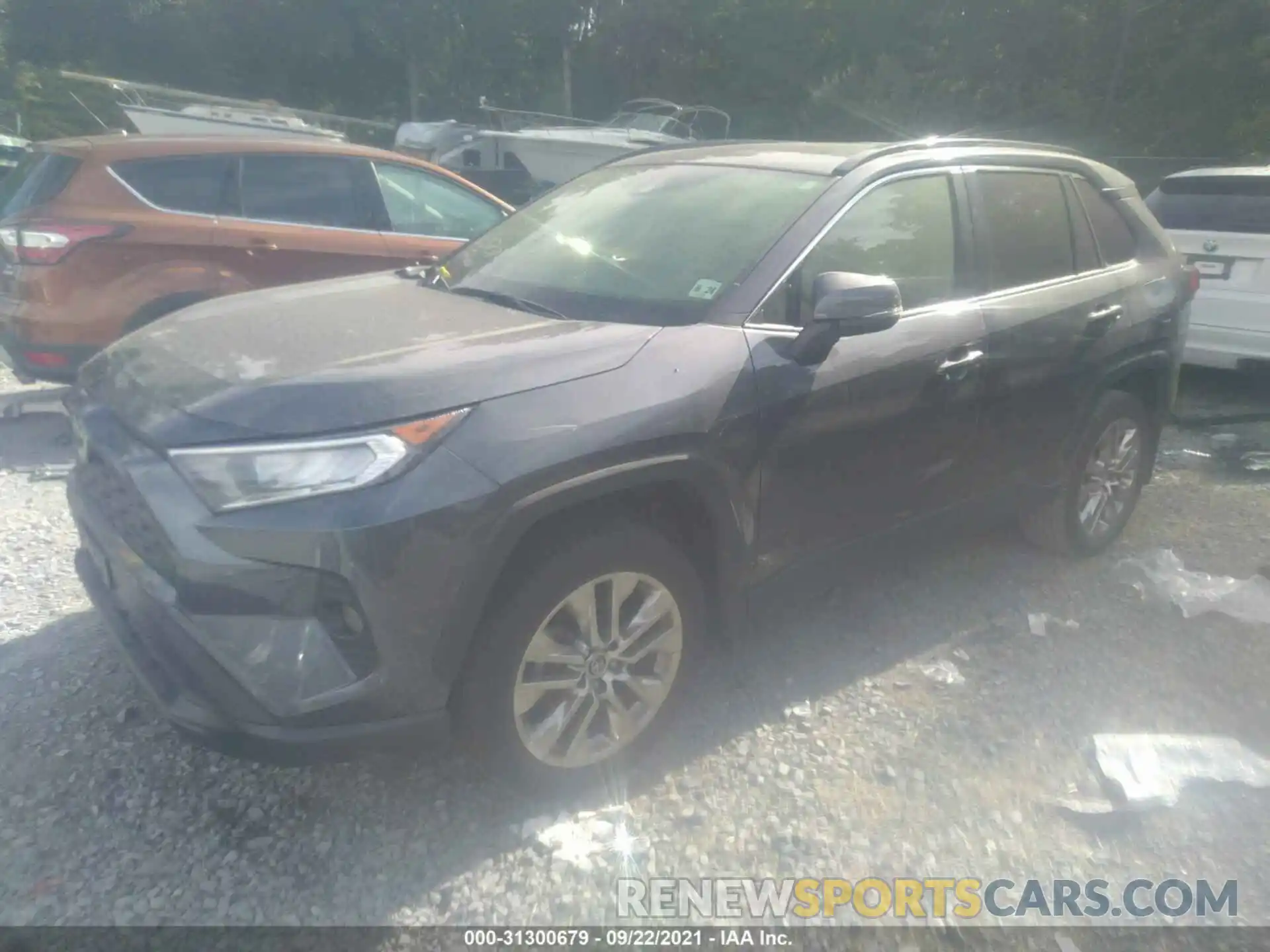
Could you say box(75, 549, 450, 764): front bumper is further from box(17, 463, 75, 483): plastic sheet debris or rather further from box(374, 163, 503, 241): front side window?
box(374, 163, 503, 241): front side window

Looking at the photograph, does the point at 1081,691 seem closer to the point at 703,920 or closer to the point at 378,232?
the point at 703,920

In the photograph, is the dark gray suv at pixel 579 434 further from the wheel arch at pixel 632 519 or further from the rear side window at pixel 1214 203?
the rear side window at pixel 1214 203

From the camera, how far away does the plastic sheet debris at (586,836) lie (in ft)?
8.77

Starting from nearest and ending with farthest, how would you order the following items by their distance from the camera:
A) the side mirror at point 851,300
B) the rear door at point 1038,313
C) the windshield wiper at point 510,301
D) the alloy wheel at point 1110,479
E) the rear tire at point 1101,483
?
1. the side mirror at point 851,300
2. the windshield wiper at point 510,301
3. the rear door at point 1038,313
4. the rear tire at point 1101,483
5. the alloy wheel at point 1110,479

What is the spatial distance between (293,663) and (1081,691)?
265 centimetres

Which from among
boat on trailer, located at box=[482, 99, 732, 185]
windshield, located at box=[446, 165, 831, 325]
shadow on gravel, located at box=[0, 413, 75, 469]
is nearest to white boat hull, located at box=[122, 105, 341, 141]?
shadow on gravel, located at box=[0, 413, 75, 469]

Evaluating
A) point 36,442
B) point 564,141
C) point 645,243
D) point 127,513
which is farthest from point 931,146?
point 564,141

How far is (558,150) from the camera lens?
14.8 m

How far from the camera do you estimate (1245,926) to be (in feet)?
8.38

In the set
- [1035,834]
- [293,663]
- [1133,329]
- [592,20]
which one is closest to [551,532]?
[293,663]

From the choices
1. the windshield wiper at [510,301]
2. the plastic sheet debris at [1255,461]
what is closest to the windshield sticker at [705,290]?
the windshield wiper at [510,301]

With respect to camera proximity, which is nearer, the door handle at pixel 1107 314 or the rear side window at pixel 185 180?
the door handle at pixel 1107 314

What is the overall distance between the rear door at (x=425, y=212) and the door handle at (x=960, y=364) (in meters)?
3.66

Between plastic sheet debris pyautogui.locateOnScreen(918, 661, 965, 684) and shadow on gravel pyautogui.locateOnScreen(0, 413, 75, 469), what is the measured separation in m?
4.10
